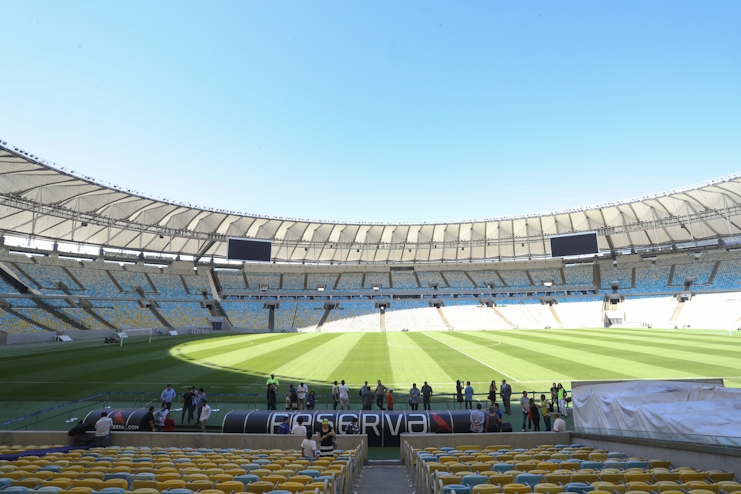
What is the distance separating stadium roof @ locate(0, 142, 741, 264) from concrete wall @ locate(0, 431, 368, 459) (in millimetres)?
21955

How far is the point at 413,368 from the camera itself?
75.9 ft

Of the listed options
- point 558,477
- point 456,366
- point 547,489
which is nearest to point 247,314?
point 456,366

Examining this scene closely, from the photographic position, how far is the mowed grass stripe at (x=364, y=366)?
20.5 metres

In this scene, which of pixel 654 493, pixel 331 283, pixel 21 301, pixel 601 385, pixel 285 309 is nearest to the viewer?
pixel 654 493

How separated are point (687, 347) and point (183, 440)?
1202 inches

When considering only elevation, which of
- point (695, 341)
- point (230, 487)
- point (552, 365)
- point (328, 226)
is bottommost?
point (552, 365)

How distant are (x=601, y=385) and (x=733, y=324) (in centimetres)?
4025

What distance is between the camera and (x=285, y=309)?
5875 cm

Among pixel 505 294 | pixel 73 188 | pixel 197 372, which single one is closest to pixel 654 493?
pixel 197 372

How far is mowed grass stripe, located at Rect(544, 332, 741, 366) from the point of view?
22312 millimetres

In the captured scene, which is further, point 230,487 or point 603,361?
point 603,361

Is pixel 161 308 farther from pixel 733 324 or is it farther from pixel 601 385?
pixel 733 324

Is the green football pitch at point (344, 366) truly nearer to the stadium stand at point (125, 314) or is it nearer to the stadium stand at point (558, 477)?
the stadium stand at point (558, 477)

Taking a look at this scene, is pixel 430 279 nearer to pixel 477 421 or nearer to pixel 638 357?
pixel 638 357
